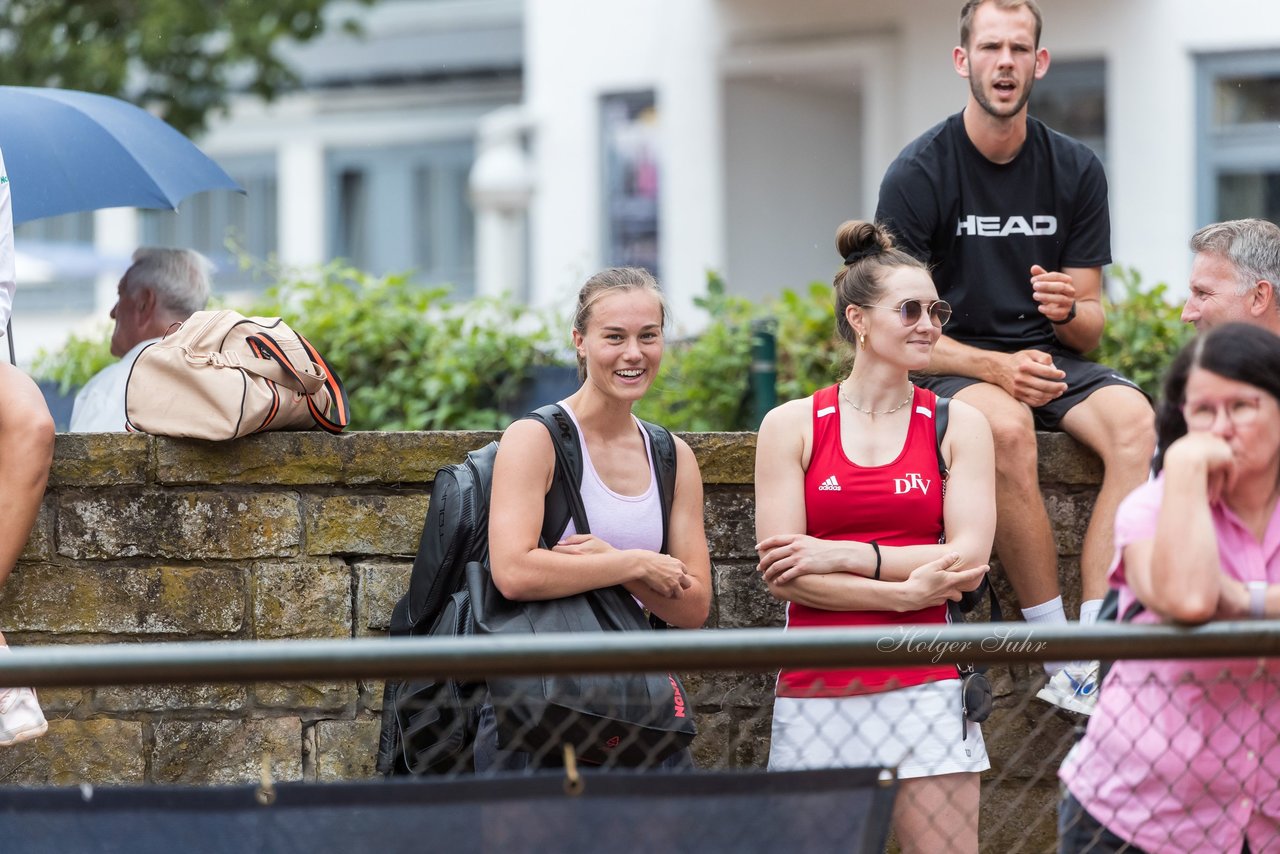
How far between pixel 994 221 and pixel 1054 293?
30 cm

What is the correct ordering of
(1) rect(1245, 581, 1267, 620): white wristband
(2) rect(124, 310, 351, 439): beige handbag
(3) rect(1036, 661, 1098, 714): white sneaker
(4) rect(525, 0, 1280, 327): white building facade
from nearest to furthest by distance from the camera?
(1) rect(1245, 581, 1267, 620): white wristband → (3) rect(1036, 661, 1098, 714): white sneaker → (2) rect(124, 310, 351, 439): beige handbag → (4) rect(525, 0, 1280, 327): white building facade

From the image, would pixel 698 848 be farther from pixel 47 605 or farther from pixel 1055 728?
pixel 47 605

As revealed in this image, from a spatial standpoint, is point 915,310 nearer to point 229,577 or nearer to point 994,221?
point 994,221

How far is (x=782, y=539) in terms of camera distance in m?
3.65

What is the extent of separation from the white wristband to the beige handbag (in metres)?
2.48

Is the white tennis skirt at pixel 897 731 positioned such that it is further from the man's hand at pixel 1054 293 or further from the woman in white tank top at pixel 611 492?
the man's hand at pixel 1054 293

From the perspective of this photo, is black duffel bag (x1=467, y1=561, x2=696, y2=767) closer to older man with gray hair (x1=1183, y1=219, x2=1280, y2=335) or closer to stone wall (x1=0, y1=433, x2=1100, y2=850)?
stone wall (x1=0, y1=433, x2=1100, y2=850)

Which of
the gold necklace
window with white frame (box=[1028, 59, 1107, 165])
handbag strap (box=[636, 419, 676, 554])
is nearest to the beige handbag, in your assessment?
handbag strap (box=[636, 419, 676, 554])

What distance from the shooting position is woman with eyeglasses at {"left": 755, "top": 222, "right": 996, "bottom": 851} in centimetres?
351

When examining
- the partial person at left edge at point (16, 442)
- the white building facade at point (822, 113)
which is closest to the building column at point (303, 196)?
the white building facade at point (822, 113)

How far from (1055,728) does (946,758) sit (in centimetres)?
108

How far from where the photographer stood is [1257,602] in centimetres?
276

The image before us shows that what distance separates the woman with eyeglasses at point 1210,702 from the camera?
280 centimetres

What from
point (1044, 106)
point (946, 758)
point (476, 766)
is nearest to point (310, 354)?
point (476, 766)
